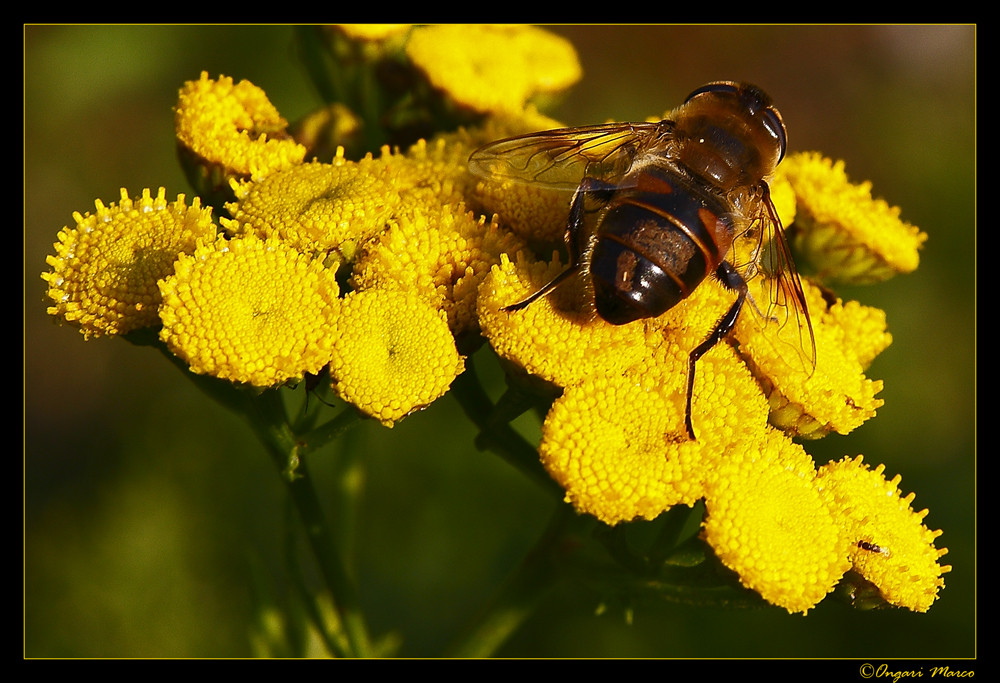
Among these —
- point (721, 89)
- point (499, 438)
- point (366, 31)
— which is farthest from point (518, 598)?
point (366, 31)

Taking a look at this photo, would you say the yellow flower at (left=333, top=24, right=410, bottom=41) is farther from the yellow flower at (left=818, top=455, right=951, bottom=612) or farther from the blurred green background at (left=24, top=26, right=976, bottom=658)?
the yellow flower at (left=818, top=455, right=951, bottom=612)

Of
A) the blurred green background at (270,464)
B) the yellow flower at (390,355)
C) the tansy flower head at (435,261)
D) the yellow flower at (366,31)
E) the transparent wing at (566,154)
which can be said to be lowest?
the blurred green background at (270,464)

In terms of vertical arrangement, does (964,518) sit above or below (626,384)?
below

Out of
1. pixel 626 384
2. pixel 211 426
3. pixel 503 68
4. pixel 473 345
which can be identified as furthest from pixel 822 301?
pixel 211 426

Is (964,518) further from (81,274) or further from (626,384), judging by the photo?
(81,274)

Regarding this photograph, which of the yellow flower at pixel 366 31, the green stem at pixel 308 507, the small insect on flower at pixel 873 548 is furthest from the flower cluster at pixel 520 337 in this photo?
the yellow flower at pixel 366 31

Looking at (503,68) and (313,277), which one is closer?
(313,277)

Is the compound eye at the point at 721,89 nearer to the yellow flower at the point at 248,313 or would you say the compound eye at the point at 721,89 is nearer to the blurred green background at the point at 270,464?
the yellow flower at the point at 248,313

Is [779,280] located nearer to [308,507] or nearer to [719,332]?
[719,332]
